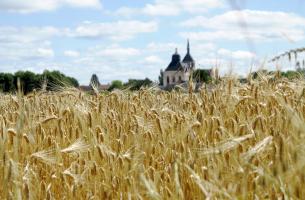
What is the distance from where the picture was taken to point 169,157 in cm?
354

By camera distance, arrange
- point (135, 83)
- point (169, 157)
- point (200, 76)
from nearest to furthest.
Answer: point (169, 157), point (200, 76), point (135, 83)

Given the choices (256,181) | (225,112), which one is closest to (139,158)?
(256,181)

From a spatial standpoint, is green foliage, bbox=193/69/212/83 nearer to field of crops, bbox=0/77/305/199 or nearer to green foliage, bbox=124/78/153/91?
green foliage, bbox=124/78/153/91

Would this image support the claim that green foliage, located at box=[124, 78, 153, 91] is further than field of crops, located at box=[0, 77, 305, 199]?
Yes

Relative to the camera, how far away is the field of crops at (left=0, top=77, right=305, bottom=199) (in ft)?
7.02

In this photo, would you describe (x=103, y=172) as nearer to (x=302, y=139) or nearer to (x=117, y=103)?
(x=302, y=139)

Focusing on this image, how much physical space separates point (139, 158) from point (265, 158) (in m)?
0.65

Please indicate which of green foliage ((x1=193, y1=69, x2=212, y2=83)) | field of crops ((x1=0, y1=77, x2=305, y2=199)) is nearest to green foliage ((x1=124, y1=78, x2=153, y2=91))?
green foliage ((x1=193, y1=69, x2=212, y2=83))

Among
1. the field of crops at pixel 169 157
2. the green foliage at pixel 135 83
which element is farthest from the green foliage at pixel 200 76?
the field of crops at pixel 169 157

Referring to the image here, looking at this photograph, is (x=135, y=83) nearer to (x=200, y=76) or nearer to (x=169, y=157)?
(x=200, y=76)

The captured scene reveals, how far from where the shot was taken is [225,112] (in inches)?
185

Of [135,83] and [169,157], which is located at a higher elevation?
[135,83]

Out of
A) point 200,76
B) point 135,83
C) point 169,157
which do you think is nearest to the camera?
point 169,157

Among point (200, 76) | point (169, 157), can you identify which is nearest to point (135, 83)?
point (200, 76)
